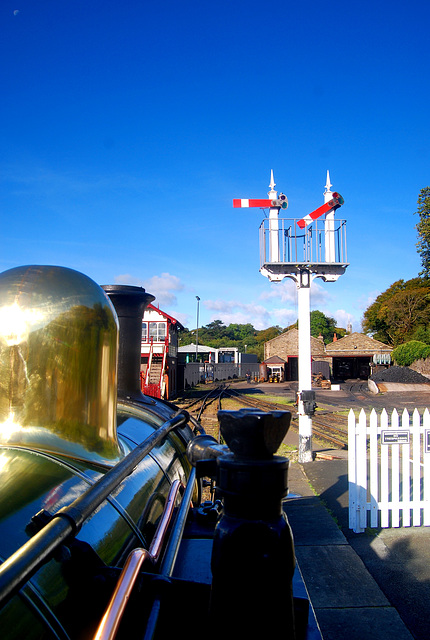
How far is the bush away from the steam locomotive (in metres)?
34.9

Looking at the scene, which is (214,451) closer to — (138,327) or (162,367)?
(138,327)

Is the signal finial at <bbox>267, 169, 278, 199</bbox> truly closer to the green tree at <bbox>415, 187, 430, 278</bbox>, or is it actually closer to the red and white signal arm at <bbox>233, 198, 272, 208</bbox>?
the red and white signal arm at <bbox>233, 198, 272, 208</bbox>

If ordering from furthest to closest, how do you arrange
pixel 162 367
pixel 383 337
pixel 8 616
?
pixel 383 337
pixel 162 367
pixel 8 616

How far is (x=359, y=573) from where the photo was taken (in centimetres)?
439

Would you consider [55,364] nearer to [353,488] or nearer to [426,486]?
[353,488]

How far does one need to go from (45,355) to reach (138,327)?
3.15 metres

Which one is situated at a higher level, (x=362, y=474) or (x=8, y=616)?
(x=8, y=616)

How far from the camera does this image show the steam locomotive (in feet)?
4.07

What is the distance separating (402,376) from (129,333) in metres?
29.7

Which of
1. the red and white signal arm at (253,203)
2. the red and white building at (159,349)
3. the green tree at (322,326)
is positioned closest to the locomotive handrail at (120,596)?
the red and white signal arm at (253,203)

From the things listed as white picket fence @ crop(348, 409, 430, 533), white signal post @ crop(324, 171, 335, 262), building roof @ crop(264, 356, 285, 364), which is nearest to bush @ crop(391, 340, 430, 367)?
building roof @ crop(264, 356, 285, 364)

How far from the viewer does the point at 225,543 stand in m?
1.25

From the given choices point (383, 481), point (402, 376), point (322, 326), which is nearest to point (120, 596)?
point (383, 481)

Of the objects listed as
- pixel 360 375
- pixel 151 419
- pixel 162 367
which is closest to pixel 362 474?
pixel 151 419
